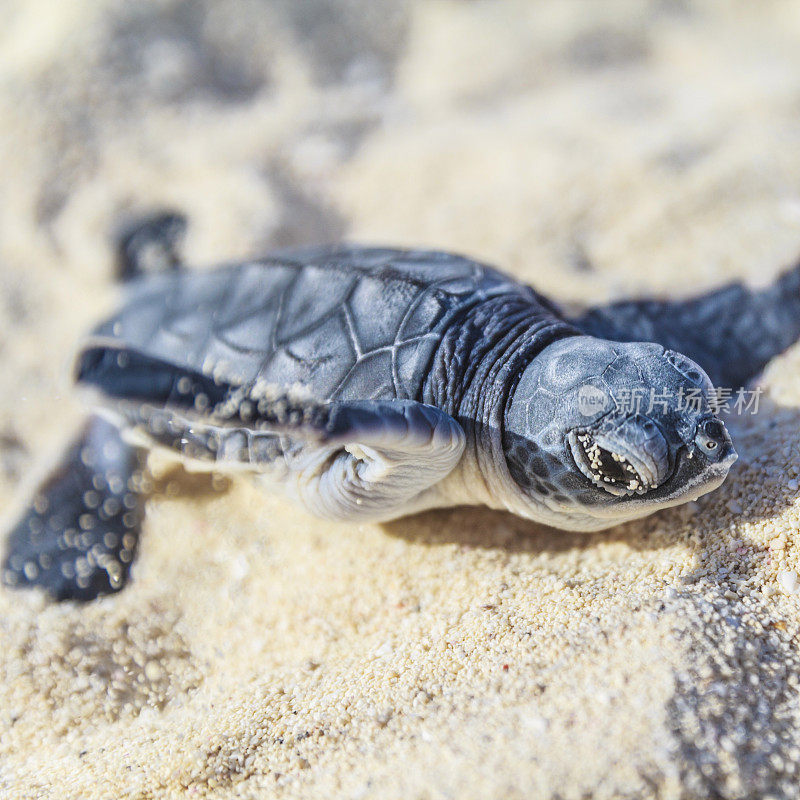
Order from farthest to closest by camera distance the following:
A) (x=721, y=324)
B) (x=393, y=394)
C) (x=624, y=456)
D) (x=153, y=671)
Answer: (x=721, y=324) < (x=153, y=671) < (x=393, y=394) < (x=624, y=456)

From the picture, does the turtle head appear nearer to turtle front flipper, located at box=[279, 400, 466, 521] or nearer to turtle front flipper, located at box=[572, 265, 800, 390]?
turtle front flipper, located at box=[279, 400, 466, 521]

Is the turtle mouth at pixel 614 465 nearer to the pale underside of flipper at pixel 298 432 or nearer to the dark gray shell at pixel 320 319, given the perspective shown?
the pale underside of flipper at pixel 298 432

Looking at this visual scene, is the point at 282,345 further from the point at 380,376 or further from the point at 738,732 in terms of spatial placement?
the point at 738,732

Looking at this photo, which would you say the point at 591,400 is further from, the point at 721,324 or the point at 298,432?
the point at 721,324

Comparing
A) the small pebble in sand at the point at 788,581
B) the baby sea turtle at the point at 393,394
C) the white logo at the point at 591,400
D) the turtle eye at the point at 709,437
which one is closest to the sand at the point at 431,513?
the small pebble in sand at the point at 788,581

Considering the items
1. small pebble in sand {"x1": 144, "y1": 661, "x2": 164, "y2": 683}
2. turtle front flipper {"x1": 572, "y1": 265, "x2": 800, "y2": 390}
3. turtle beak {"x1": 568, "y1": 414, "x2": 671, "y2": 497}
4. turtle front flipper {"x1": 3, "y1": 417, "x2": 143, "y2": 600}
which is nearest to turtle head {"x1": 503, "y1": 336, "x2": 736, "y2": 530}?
turtle beak {"x1": 568, "y1": 414, "x2": 671, "y2": 497}

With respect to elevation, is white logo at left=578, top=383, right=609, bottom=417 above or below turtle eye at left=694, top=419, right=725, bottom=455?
above

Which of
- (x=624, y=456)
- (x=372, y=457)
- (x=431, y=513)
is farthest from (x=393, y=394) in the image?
(x=624, y=456)
